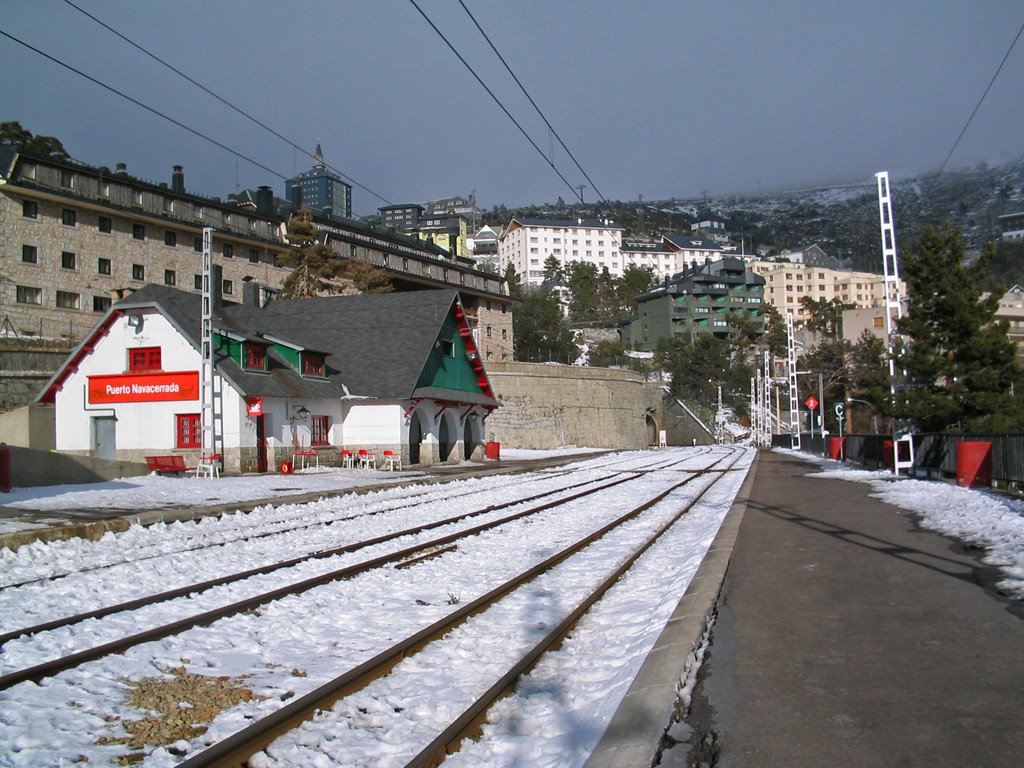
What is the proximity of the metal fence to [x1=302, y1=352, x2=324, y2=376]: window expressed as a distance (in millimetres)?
21647

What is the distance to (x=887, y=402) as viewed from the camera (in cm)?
2675

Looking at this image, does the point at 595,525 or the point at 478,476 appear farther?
the point at 478,476

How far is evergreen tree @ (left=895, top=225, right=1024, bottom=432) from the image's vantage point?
27.6 metres

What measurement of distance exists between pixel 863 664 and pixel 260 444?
26.8 metres

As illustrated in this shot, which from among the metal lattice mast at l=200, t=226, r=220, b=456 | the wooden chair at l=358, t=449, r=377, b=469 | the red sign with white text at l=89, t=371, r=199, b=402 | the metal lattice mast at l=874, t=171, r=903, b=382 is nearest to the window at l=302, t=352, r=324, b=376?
the wooden chair at l=358, t=449, r=377, b=469

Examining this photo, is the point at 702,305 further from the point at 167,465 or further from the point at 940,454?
the point at 167,465

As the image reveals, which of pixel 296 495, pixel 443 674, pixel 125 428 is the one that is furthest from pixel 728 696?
pixel 125 428

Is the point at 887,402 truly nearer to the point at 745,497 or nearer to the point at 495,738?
the point at 745,497

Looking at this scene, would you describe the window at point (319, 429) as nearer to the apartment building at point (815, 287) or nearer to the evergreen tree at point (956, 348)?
the evergreen tree at point (956, 348)

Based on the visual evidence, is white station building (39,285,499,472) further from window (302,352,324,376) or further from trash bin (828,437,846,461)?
trash bin (828,437,846,461)

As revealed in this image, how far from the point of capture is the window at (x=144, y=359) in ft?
101

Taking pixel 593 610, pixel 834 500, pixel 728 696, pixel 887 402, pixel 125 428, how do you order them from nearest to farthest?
pixel 728 696 → pixel 593 610 → pixel 834 500 → pixel 887 402 → pixel 125 428

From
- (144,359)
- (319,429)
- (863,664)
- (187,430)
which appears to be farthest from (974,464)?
(144,359)

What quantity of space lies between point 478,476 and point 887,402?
13657 millimetres
